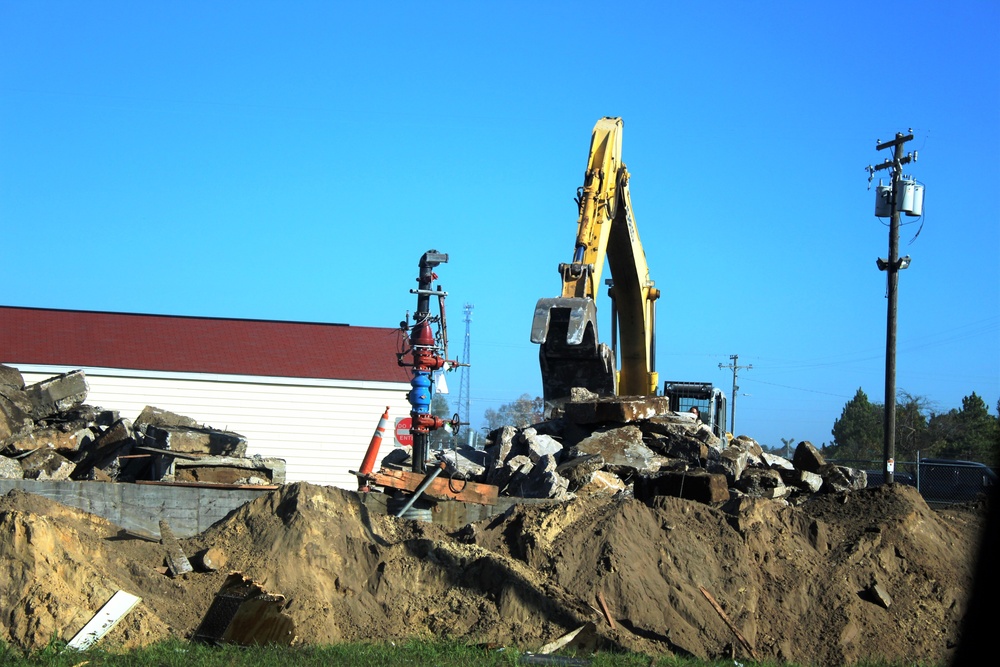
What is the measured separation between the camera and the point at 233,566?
374 inches

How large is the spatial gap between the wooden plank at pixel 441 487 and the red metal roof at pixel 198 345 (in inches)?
418

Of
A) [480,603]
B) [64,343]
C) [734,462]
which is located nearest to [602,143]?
[734,462]

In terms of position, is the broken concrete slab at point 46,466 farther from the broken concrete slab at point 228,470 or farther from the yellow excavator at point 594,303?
the yellow excavator at point 594,303

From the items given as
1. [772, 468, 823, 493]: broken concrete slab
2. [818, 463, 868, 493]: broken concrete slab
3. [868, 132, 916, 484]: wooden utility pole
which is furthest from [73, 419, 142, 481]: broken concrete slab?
[868, 132, 916, 484]: wooden utility pole

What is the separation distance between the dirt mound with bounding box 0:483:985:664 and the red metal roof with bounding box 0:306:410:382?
12314 mm

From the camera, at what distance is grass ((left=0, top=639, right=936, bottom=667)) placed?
7566mm

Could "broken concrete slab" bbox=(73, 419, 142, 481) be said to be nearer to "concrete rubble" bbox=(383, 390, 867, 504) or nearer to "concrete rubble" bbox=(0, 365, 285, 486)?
"concrete rubble" bbox=(0, 365, 285, 486)

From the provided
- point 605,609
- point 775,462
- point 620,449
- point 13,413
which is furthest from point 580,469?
point 13,413

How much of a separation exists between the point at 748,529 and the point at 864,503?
1611 mm

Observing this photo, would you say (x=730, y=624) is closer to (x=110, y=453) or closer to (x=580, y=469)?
(x=580, y=469)

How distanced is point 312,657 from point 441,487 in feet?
14.5

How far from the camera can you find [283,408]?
73.5 ft

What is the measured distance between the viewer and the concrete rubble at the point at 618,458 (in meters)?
14.5

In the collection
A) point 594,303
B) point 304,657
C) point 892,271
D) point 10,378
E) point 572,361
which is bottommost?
point 304,657
